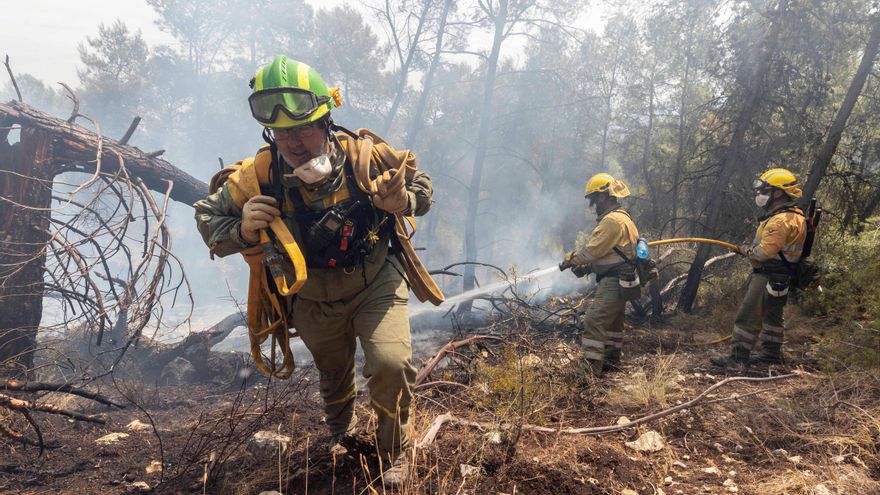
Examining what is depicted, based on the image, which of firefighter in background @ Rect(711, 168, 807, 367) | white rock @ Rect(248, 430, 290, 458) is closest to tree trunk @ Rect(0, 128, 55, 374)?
white rock @ Rect(248, 430, 290, 458)

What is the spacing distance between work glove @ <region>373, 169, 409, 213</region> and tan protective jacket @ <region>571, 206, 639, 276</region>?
302 centimetres

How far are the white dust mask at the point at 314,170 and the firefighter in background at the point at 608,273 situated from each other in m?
3.36

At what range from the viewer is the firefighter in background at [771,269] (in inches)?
197

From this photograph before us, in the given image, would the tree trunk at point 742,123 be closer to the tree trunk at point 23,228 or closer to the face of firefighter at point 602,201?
the face of firefighter at point 602,201

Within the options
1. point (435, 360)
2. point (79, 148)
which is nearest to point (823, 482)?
point (435, 360)

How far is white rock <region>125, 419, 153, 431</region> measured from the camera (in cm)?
430

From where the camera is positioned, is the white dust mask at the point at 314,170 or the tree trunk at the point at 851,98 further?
the tree trunk at the point at 851,98

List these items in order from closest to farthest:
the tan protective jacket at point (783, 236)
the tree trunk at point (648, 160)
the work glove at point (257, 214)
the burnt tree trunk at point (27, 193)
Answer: the work glove at point (257, 214) < the burnt tree trunk at point (27, 193) < the tan protective jacket at point (783, 236) < the tree trunk at point (648, 160)

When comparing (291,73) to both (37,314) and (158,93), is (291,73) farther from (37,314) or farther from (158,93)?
(158,93)

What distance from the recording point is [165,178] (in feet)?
19.1

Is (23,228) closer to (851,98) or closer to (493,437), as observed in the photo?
(493,437)

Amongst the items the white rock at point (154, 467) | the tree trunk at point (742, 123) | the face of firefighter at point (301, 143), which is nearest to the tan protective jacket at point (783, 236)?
the tree trunk at point (742, 123)

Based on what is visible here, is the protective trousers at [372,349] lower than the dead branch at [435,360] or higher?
higher

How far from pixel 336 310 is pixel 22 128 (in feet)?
14.4
